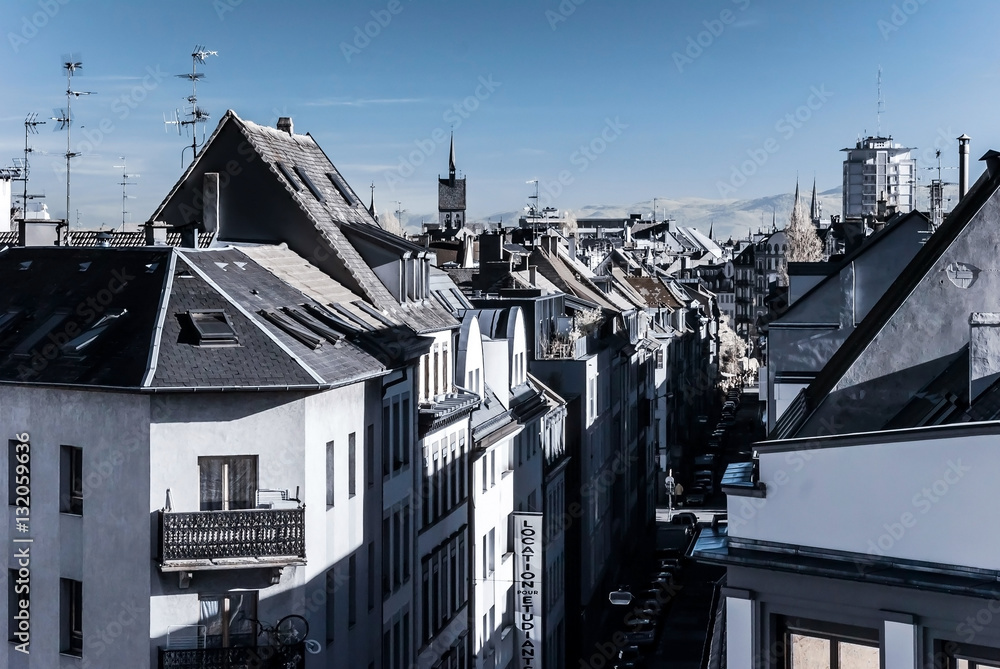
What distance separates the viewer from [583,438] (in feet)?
211

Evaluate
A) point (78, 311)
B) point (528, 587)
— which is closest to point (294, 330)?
point (78, 311)

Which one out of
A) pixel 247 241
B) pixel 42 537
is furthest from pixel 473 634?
pixel 42 537

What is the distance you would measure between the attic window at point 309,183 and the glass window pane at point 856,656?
2624 centimetres

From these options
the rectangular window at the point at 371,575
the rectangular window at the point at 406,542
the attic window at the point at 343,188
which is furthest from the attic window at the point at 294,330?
the attic window at the point at 343,188

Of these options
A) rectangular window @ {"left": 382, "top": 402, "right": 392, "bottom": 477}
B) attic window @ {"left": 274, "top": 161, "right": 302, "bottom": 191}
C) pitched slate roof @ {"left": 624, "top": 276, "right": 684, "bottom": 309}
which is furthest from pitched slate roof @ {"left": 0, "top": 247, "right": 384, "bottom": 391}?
pitched slate roof @ {"left": 624, "top": 276, "right": 684, "bottom": 309}

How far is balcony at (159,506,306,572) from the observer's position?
95.0 feet

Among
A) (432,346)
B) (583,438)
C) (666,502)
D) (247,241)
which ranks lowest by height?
(666,502)

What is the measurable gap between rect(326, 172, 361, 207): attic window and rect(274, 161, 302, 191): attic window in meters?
3.88

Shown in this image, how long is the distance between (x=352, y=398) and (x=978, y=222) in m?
16.2

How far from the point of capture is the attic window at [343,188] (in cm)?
4538

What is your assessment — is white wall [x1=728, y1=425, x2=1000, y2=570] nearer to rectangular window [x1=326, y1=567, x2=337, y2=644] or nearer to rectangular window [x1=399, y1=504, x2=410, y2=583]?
rectangular window [x1=326, y1=567, x2=337, y2=644]

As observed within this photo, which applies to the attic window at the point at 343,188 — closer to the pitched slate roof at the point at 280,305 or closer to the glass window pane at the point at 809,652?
the pitched slate roof at the point at 280,305

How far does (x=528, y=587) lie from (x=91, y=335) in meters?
24.0

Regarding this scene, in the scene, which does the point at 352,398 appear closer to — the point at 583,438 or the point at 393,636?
the point at 393,636
